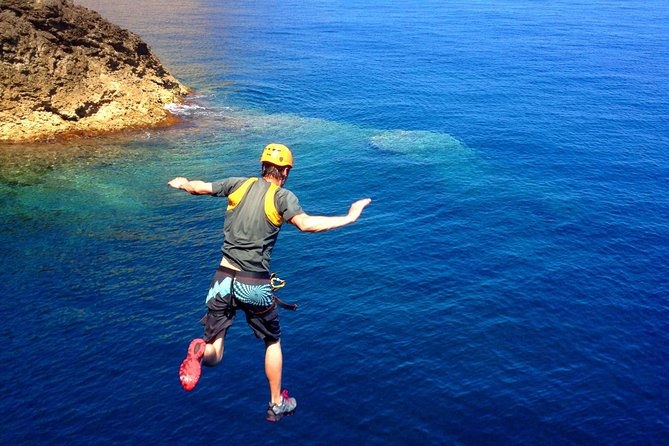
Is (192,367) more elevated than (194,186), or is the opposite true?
(194,186)

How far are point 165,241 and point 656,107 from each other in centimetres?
4195

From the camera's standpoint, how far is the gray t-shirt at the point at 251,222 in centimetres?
1038

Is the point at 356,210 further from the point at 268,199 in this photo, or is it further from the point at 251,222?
the point at 251,222

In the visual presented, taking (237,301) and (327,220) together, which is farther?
(237,301)

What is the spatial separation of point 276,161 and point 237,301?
2618 millimetres

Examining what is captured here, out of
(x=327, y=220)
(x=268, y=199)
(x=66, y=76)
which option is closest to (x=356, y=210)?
(x=327, y=220)

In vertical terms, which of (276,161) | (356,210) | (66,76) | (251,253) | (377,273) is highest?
(276,161)

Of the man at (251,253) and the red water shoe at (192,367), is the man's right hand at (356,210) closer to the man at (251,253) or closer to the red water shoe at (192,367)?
the man at (251,253)

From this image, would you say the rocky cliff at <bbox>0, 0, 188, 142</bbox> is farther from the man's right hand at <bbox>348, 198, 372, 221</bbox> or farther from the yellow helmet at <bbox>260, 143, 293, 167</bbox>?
the man's right hand at <bbox>348, 198, 372, 221</bbox>

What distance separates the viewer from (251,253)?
10836mm

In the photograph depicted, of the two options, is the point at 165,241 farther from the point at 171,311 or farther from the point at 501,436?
the point at 501,436

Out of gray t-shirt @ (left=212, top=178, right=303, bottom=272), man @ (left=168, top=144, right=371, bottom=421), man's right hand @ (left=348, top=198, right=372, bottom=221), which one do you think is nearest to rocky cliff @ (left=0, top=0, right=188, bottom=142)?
man @ (left=168, top=144, right=371, bottom=421)

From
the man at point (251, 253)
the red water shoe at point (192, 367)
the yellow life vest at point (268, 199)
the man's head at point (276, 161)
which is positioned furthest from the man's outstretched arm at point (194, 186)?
the red water shoe at point (192, 367)

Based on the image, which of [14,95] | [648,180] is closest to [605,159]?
[648,180]
